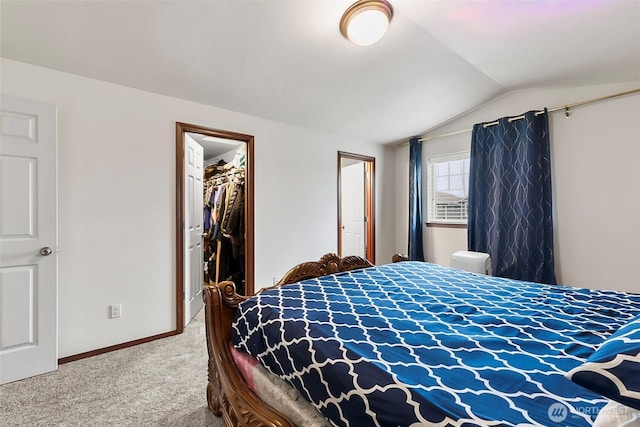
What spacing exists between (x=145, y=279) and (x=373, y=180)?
10.3ft

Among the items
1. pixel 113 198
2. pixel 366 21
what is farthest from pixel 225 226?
pixel 366 21

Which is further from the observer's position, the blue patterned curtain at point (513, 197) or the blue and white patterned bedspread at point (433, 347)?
the blue patterned curtain at point (513, 197)

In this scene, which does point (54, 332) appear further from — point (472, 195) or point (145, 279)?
point (472, 195)

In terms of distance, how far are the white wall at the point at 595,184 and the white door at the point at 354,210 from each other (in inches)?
88.3

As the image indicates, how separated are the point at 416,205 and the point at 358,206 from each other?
3.17ft

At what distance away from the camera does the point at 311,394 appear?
0.91 meters

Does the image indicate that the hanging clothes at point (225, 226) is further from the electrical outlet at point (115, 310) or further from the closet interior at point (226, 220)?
the electrical outlet at point (115, 310)

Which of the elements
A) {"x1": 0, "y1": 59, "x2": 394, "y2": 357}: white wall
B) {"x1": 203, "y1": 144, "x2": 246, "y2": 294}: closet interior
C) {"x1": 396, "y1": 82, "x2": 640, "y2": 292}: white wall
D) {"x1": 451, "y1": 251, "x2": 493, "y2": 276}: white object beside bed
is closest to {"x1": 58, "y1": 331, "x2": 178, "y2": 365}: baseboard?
{"x1": 0, "y1": 59, "x2": 394, "y2": 357}: white wall

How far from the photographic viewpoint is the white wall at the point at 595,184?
2.61m

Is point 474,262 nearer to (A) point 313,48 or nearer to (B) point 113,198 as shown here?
(A) point 313,48

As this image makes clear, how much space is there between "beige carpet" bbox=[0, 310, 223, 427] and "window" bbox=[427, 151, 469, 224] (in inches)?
133

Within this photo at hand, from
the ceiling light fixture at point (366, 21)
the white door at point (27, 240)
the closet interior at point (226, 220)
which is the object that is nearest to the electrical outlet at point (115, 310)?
the white door at point (27, 240)

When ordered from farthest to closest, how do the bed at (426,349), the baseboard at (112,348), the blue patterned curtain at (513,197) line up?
the blue patterned curtain at (513,197) → the baseboard at (112,348) → the bed at (426,349)

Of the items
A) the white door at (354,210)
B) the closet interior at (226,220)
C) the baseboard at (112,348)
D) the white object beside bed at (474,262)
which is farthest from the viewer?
the white door at (354,210)
